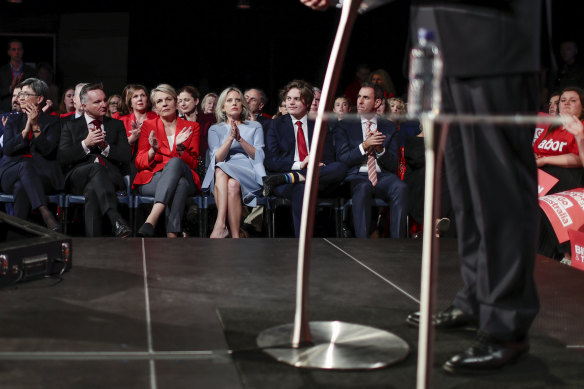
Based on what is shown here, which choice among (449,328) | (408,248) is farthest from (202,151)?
(449,328)

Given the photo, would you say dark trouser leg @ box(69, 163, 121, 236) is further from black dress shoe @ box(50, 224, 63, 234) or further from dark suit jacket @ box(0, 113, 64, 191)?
dark suit jacket @ box(0, 113, 64, 191)

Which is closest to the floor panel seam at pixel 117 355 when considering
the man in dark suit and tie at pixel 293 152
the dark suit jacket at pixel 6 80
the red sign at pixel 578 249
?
the red sign at pixel 578 249

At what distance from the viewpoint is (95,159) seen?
502 cm

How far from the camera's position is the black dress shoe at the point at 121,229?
4.60 m

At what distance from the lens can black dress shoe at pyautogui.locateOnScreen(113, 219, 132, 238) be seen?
460cm

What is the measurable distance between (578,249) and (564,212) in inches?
24.6

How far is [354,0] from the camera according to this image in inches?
64.4

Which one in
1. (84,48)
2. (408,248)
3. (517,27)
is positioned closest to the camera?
(517,27)

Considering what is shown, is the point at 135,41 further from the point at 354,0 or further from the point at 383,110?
the point at 354,0

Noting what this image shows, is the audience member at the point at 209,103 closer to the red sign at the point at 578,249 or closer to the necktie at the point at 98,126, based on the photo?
the necktie at the point at 98,126

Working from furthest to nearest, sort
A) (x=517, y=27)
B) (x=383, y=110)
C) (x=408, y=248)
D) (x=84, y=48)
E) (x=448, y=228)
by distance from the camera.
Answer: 1. (x=84, y=48)
2. (x=383, y=110)
3. (x=448, y=228)
4. (x=408, y=248)
5. (x=517, y=27)

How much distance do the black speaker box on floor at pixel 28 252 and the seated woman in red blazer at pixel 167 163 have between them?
77.2 inches

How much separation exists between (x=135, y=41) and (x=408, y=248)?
7191 mm

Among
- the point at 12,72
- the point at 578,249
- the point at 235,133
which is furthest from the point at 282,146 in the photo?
the point at 12,72
